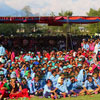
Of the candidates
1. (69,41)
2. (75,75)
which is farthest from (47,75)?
(69,41)

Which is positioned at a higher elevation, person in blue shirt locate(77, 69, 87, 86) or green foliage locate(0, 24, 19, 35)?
green foliage locate(0, 24, 19, 35)

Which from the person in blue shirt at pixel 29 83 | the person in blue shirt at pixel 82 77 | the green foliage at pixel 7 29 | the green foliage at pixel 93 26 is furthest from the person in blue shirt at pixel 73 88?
the green foliage at pixel 7 29

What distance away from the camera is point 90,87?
5859 mm

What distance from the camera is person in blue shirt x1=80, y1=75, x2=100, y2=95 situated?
573cm

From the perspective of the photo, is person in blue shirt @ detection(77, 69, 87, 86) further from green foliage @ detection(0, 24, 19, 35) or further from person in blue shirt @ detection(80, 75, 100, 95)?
green foliage @ detection(0, 24, 19, 35)

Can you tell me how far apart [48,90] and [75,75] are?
4.22 feet

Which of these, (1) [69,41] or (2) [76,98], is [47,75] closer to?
(2) [76,98]

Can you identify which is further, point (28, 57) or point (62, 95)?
point (28, 57)

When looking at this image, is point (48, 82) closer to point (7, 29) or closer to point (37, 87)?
point (37, 87)

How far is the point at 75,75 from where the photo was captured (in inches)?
249

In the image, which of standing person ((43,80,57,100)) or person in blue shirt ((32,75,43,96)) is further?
person in blue shirt ((32,75,43,96))

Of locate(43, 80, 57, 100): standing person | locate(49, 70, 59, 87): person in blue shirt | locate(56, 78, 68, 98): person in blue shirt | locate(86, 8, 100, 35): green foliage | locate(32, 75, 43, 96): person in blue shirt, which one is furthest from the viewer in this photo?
locate(86, 8, 100, 35): green foliage

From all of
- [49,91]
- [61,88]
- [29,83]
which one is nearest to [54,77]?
[61,88]

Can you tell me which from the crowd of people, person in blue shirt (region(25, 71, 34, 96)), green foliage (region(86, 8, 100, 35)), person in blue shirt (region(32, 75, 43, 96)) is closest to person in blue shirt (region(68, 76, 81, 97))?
the crowd of people
